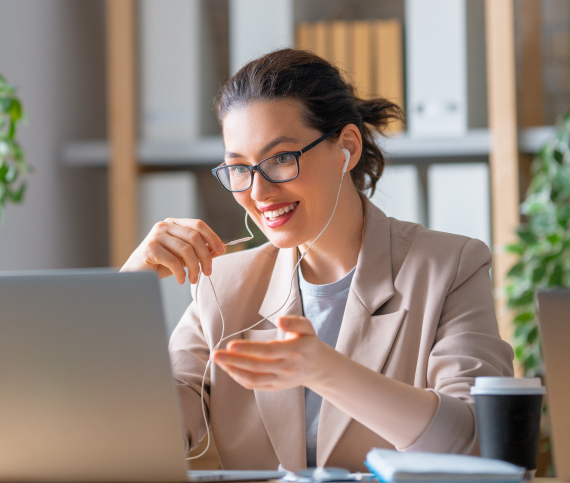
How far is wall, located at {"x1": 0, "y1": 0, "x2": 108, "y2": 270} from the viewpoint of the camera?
7.48 ft

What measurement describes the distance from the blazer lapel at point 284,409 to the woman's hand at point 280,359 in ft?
1.33

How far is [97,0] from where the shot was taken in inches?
106

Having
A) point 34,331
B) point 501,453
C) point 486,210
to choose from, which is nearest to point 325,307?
point 501,453

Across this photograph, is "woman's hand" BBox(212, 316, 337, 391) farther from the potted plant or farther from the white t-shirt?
the potted plant

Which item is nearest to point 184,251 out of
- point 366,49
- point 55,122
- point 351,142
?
point 351,142

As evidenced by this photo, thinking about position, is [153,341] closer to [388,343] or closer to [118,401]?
[118,401]

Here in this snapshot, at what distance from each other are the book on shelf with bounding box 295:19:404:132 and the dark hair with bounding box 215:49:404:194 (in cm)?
85

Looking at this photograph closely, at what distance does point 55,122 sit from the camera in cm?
242

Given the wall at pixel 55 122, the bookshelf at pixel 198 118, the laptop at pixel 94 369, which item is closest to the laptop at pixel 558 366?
the laptop at pixel 94 369

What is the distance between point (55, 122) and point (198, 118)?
22.6 inches

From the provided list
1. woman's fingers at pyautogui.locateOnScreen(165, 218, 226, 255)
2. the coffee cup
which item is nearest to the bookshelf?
woman's fingers at pyautogui.locateOnScreen(165, 218, 226, 255)

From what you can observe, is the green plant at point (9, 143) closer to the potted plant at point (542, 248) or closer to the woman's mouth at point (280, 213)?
the woman's mouth at point (280, 213)

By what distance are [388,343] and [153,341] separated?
582 millimetres

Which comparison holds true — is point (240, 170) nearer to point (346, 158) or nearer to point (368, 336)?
point (346, 158)
